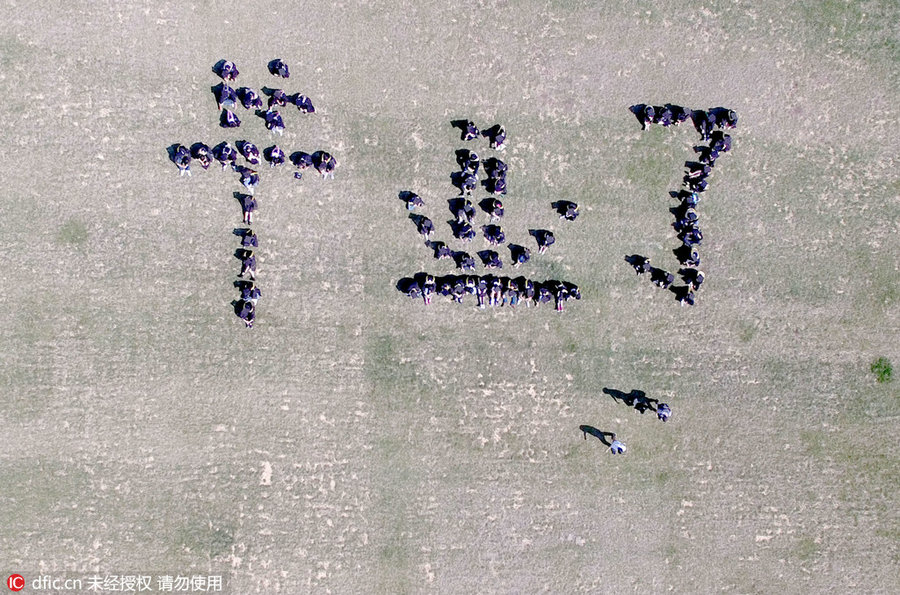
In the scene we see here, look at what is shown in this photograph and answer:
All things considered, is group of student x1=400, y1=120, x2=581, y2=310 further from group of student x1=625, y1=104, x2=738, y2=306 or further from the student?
the student

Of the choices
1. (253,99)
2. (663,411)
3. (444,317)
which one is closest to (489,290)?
(444,317)

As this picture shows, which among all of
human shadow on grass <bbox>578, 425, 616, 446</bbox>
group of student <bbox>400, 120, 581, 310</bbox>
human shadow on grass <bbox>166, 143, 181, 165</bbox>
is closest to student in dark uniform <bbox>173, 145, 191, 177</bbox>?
human shadow on grass <bbox>166, 143, 181, 165</bbox>

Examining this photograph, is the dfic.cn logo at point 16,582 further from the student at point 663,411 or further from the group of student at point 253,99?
the student at point 663,411

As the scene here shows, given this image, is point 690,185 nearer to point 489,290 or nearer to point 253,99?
point 489,290

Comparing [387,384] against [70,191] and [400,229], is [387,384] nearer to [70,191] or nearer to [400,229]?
[400,229]

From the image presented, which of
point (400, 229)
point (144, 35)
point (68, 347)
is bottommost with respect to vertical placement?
point (68, 347)

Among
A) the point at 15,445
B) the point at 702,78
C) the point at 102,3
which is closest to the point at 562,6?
the point at 702,78
